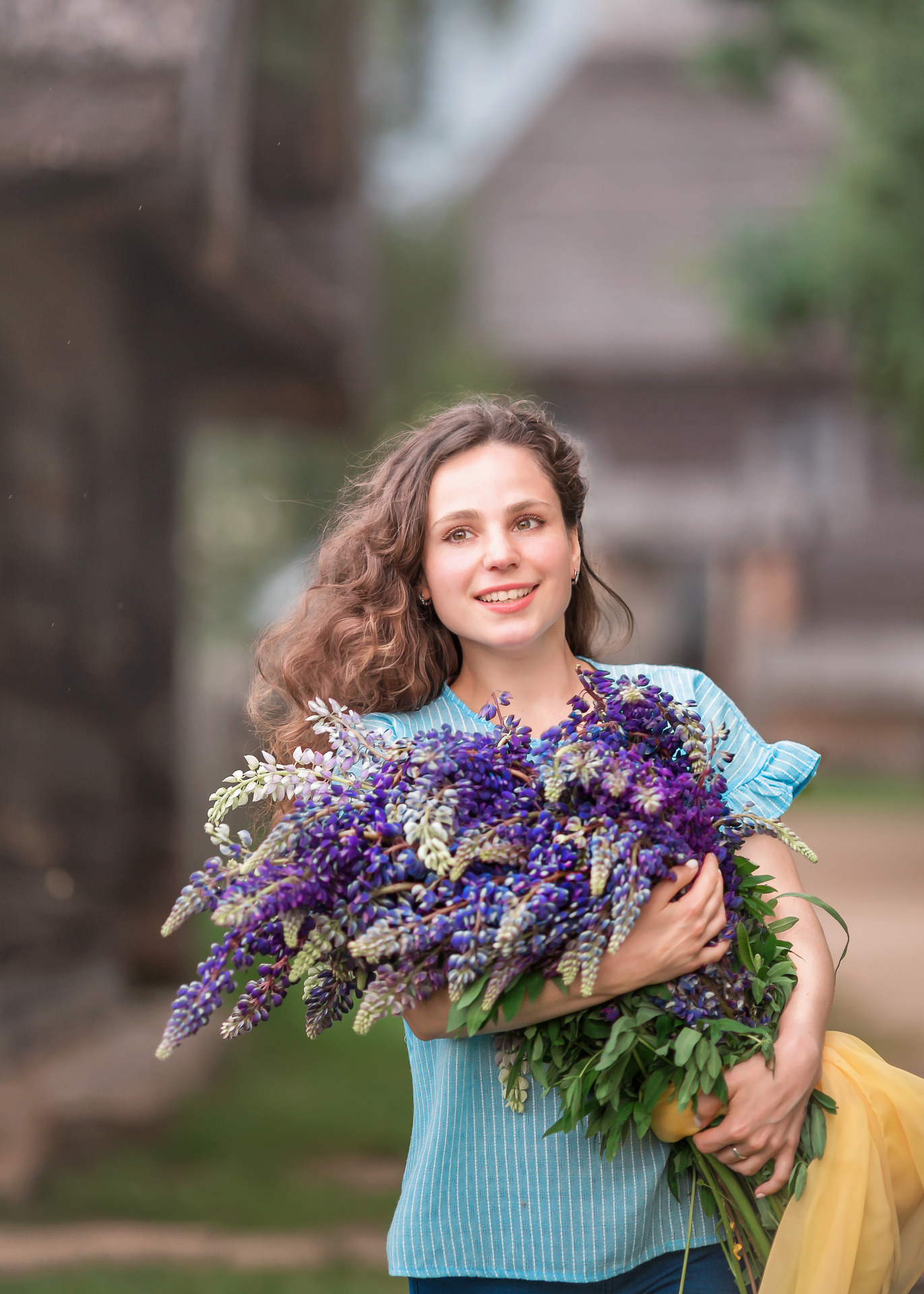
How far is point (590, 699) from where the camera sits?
1984mm

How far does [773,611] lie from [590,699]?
54.4 feet

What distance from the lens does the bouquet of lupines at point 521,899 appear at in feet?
4.88

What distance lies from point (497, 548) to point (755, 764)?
1.66 feet

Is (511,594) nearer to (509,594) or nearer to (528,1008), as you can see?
(509,594)

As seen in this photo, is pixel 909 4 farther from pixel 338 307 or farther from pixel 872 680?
pixel 872 680

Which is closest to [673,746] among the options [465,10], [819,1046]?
[819,1046]

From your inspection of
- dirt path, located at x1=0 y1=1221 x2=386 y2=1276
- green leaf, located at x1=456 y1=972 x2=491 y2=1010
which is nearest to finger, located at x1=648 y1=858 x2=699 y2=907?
green leaf, located at x1=456 y1=972 x2=491 y2=1010

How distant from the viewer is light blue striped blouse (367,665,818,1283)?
67.8 inches

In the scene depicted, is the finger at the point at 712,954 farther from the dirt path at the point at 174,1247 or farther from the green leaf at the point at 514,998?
the dirt path at the point at 174,1247

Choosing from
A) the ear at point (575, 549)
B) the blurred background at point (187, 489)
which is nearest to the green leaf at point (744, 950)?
the ear at point (575, 549)

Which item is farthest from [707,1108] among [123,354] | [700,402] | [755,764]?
[700,402]

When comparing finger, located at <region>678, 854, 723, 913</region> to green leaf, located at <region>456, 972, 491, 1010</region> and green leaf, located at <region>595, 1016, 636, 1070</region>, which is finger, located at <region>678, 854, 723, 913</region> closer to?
green leaf, located at <region>595, 1016, 636, 1070</region>

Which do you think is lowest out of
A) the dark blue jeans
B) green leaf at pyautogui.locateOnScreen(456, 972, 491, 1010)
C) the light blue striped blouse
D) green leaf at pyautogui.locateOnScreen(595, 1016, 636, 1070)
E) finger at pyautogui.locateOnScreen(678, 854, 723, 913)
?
the dark blue jeans

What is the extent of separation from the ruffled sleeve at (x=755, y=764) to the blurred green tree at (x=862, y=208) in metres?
6.59
